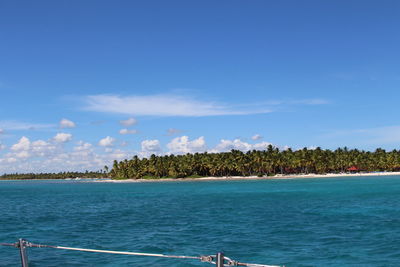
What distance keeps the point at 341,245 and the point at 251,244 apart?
6298 millimetres

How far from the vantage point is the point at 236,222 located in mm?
45719

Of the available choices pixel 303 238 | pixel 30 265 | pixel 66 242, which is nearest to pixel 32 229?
pixel 66 242

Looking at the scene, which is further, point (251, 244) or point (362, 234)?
point (362, 234)

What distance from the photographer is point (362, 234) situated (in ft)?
113

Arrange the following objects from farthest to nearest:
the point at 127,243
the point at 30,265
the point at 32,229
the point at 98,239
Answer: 1. the point at 32,229
2. the point at 98,239
3. the point at 127,243
4. the point at 30,265

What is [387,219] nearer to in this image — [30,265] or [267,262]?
[267,262]

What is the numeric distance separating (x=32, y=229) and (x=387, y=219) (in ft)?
123

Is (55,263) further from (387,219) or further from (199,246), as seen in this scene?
(387,219)

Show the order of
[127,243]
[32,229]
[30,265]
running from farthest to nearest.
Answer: [32,229] < [127,243] < [30,265]

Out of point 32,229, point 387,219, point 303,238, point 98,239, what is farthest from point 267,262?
point 32,229

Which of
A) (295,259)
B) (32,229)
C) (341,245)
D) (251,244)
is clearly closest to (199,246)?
(251,244)

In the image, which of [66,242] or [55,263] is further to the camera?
[66,242]

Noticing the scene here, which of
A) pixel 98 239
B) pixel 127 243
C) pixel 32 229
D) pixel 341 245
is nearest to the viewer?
pixel 341 245

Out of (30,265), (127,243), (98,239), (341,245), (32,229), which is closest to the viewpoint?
(30,265)
